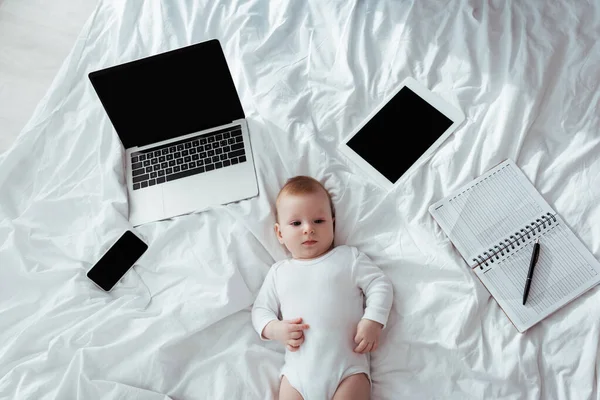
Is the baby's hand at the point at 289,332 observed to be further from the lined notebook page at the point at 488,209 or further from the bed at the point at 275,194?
the lined notebook page at the point at 488,209

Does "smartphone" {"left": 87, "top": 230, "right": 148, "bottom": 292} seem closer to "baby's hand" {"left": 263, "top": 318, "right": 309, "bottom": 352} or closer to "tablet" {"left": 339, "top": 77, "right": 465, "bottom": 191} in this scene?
"baby's hand" {"left": 263, "top": 318, "right": 309, "bottom": 352}

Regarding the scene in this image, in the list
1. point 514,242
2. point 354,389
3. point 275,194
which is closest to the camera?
point 354,389

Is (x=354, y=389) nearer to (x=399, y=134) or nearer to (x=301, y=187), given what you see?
(x=301, y=187)

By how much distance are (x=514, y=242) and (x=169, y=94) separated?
2.88 feet

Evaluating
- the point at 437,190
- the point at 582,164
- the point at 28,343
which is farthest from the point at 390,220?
the point at 28,343

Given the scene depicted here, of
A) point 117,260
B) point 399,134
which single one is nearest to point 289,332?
point 117,260

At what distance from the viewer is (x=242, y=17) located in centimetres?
143

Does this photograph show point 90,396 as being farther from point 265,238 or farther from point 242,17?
point 242,17

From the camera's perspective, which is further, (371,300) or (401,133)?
(401,133)

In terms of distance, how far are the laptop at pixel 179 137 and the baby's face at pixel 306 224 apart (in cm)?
13

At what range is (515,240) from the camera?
3.59 feet

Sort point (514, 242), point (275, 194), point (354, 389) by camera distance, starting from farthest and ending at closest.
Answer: point (275, 194) → point (514, 242) → point (354, 389)

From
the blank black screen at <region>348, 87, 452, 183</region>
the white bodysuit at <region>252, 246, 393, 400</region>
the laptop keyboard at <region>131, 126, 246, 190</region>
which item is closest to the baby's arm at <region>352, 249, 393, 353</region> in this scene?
the white bodysuit at <region>252, 246, 393, 400</region>

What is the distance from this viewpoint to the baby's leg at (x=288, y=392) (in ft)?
3.31
